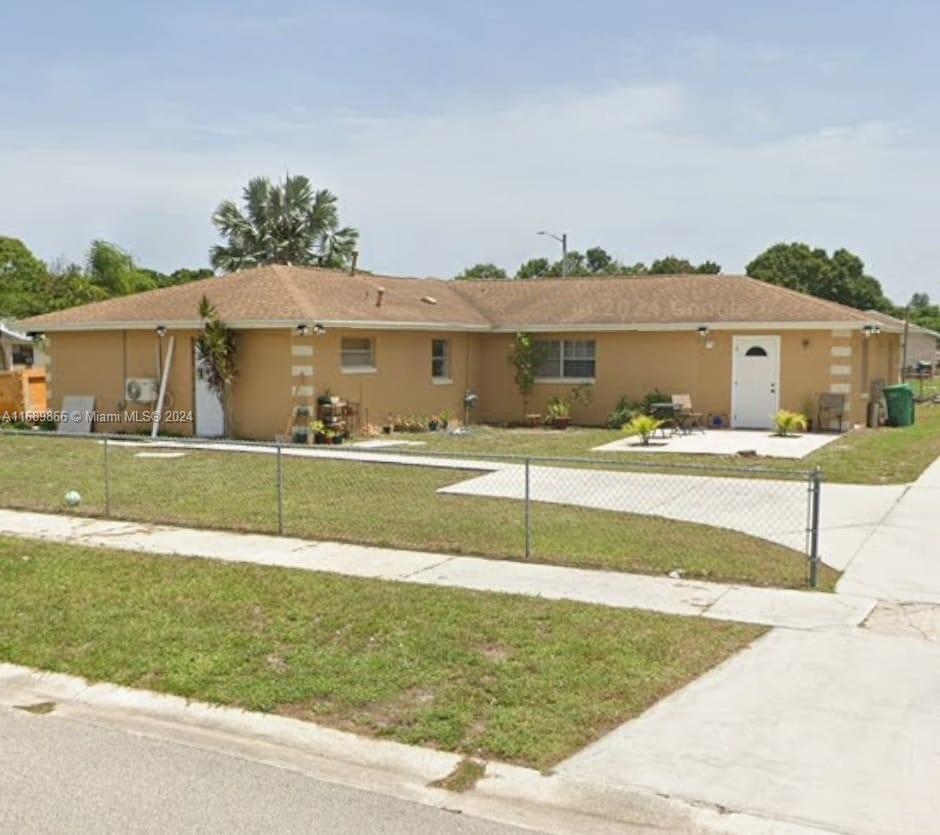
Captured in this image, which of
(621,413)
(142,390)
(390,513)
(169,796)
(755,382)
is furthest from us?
(621,413)

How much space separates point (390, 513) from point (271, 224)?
31363 millimetres

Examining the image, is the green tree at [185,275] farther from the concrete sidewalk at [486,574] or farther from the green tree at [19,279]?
the concrete sidewalk at [486,574]

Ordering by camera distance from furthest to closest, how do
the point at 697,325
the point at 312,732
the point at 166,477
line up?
1. the point at 697,325
2. the point at 166,477
3. the point at 312,732

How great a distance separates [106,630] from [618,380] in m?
20.0

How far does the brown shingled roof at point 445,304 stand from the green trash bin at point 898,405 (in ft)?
7.63

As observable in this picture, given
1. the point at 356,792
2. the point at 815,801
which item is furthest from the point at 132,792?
the point at 815,801

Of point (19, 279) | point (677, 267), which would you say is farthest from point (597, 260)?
point (19, 279)

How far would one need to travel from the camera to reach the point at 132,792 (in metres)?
5.11

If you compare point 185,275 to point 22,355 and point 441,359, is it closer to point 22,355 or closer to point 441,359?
point 22,355

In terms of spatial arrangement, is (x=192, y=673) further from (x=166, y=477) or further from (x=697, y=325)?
(x=697, y=325)

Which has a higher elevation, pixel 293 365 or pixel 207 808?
pixel 293 365

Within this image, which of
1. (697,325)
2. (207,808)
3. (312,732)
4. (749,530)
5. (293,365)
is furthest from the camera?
(697,325)

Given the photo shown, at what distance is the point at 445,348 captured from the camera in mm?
26922

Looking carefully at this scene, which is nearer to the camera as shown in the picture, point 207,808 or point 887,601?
point 207,808
